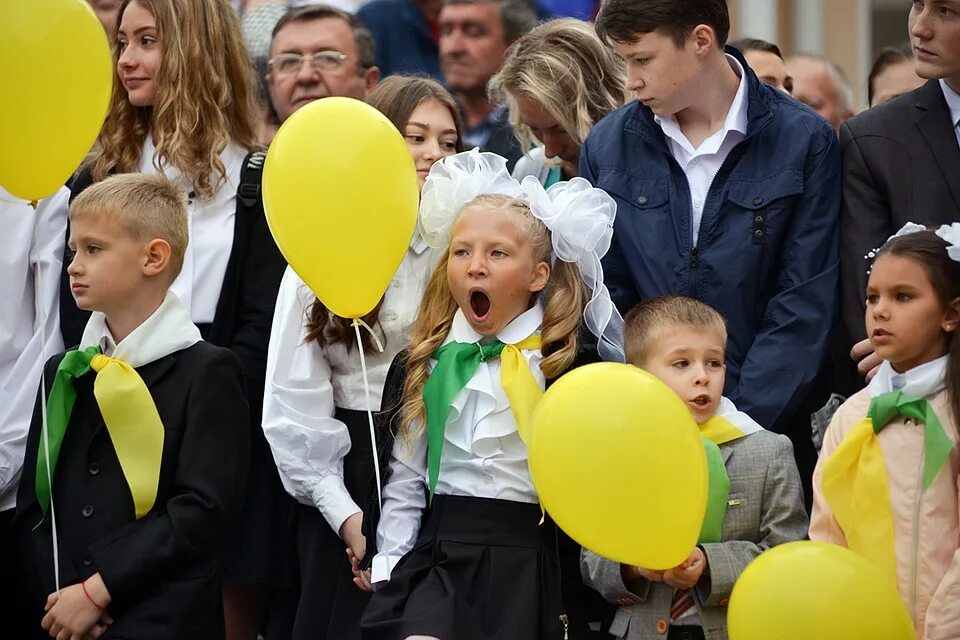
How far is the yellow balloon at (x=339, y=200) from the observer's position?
4.30m

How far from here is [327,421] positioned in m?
4.78

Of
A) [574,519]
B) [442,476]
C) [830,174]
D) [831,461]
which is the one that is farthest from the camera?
[830,174]

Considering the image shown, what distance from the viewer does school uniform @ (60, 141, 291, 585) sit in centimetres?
511

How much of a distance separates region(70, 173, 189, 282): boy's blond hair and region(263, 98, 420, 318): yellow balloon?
1.33 feet

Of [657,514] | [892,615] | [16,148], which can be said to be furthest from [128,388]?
Answer: [892,615]

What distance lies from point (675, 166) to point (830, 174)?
46cm

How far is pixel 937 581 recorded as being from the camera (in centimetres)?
391

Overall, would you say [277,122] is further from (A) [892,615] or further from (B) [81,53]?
(A) [892,615]

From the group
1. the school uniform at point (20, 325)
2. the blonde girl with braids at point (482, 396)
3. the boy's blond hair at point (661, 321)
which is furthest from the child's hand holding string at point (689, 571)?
the school uniform at point (20, 325)

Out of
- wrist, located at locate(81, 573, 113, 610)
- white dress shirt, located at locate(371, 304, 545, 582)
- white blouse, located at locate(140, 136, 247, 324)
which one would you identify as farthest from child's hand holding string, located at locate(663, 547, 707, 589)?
white blouse, located at locate(140, 136, 247, 324)

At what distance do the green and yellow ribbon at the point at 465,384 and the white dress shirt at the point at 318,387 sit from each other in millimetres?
386

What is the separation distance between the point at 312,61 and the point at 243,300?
47.8 inches

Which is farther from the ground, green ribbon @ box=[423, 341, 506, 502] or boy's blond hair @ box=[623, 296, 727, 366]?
boy's blond hair @ box=[623, 296, 727, 366]

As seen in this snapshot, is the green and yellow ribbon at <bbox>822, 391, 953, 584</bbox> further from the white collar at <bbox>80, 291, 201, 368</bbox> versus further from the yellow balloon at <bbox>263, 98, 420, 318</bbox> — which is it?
the white collar at <bbox>80, 291, 201, 368</bbox>
